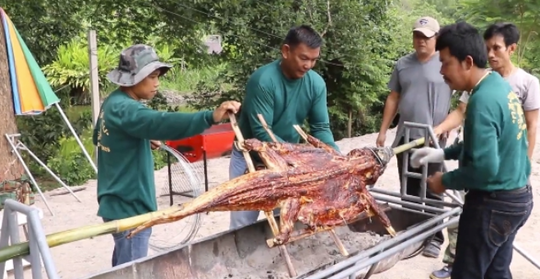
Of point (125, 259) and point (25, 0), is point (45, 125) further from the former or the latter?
point (125, 259)

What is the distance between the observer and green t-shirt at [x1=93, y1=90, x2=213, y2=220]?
9.16 ft

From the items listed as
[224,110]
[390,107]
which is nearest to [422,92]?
[390,107]

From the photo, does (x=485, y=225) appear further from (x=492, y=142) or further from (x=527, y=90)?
(x=527, y=90)

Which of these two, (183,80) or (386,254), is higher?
(183,80)

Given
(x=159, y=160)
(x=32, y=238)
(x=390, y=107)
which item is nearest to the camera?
(x=32, y=238)

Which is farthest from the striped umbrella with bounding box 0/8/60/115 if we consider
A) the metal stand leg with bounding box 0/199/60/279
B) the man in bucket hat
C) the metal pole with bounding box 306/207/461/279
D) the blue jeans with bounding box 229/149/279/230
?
the metal pole with bounding box 306/207/461/279

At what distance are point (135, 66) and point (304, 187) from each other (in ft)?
3.66

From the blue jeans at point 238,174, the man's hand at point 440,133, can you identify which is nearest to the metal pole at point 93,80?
the blue jeans at point 238,174

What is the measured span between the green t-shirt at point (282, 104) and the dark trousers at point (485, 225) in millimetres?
1011

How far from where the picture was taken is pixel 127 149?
2.96 metres

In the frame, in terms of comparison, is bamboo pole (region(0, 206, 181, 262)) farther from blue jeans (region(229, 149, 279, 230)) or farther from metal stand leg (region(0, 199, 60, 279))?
blue jeans (region(229, 149, 279, 230))

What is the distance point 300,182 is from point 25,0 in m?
6.99

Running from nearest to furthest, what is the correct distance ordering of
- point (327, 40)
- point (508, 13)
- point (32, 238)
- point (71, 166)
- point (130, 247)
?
point (32, 238)
point (130, 247)
point (71, 166)
point (508, 13)
point (327, 40)

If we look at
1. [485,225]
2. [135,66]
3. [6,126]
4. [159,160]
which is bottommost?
[159,160]
